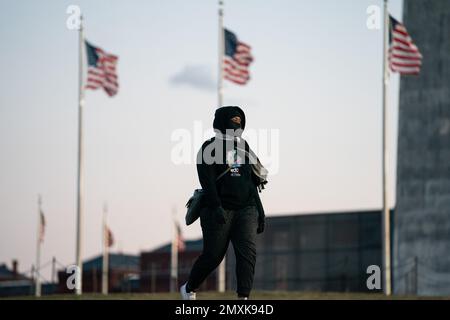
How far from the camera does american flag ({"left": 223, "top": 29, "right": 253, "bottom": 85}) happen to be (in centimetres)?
3061

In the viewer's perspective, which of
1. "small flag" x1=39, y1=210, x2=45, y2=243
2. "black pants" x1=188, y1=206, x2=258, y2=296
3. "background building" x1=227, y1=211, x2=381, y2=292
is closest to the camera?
"black pants" x1=188, y1=206, x2=258, y2=296

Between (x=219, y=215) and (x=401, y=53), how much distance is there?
18.2m

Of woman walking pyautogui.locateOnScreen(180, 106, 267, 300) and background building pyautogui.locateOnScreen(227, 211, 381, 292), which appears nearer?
woman walking pyautogui.locateOnScreen(180, 106, 267, 300)

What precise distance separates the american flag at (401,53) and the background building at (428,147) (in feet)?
9.68

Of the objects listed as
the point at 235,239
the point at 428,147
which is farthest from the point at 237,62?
the point at 235,239

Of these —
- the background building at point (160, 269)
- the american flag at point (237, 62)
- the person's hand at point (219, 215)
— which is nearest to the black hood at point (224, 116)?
the person's hand at point (219, 215)

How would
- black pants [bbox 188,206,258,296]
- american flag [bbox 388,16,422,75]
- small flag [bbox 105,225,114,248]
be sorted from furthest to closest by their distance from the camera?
small flag [bbox 105,225,114,248]
american flag [bbox 388,16,422,75]
black pants [bbox 188,206,258,296]

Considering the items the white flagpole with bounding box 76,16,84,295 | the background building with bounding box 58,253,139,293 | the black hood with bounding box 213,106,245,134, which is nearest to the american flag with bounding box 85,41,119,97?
the white flagpole with bounding box 76,16,84,295

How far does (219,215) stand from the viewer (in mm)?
11172

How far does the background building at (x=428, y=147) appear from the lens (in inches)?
1232

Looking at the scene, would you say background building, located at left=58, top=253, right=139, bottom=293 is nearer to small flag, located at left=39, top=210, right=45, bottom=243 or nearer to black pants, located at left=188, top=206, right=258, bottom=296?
small flag, located at left=39, top=210, right=45, bottom=243

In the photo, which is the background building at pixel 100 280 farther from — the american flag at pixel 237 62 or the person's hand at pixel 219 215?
the person's hand at pixel 219 215

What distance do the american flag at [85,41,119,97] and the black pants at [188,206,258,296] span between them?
61.2ft
